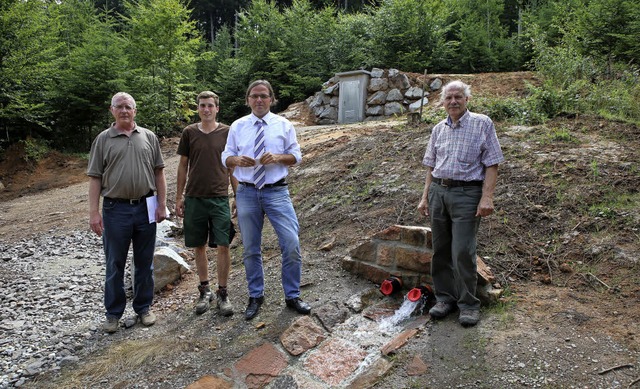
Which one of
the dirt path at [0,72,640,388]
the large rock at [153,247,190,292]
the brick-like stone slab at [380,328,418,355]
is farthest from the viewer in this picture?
the large rock at [153,247,190,292]

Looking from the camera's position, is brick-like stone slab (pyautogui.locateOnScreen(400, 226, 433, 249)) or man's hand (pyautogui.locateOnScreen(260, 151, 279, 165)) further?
brick-like stone slab (pyautogui.locateOnScreen(400, 226, 433, 249))

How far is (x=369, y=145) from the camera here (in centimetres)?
801

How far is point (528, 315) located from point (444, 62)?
17.3 metres

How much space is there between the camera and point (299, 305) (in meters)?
3.63

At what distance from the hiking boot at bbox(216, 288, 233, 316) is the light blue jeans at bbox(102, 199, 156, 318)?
63 centimetres

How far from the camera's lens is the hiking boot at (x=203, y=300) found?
3.92 metres

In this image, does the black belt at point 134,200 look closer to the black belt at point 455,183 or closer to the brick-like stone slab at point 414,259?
the brick-like stone slab at point 414,259

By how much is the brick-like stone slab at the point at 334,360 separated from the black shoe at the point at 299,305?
1.15 ft

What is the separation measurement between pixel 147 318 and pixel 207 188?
1.28 metres

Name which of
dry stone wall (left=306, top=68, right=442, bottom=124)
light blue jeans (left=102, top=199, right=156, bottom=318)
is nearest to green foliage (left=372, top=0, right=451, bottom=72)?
dry stone wall (left=306, top=68, right=442, bottom=124)

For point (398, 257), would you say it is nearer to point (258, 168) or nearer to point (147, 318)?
point (258, 168)

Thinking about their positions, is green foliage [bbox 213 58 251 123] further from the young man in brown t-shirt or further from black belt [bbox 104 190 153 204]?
black belt [bbox 104 190 153 204]

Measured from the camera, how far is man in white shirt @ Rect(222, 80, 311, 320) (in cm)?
347

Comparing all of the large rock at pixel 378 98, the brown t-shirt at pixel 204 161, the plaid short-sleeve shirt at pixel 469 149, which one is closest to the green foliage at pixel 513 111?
the plaid short-sleeve shirt at pixel 469 149
